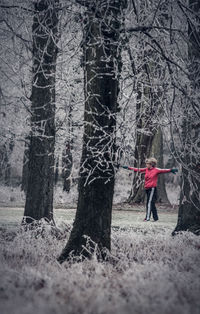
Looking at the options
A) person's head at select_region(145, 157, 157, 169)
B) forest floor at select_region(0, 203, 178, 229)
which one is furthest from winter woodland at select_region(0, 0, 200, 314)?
forest floor at select_region(0, 203, 178, 229)

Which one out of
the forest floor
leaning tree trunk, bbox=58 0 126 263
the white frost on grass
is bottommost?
the forest floor

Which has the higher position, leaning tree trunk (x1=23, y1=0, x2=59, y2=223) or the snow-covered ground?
leaning tree trunk (x1=23, y1=0, x2=59, y2=223)

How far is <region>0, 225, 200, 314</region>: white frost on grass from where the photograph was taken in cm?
314

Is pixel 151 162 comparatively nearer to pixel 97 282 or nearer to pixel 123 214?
pixel 123 214

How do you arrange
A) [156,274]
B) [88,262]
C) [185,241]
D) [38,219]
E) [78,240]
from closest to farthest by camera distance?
[156,274]
[88,262]
[78,240]
[185,241]
[38,219]

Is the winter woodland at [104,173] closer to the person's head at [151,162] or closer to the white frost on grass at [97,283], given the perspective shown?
the white frost on grass at [97,283]

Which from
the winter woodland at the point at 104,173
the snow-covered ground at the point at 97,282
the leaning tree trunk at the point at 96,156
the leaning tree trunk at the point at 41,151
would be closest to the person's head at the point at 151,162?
the winter woodland at the point at 104,173

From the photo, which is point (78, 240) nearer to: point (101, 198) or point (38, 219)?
point (101, 198)

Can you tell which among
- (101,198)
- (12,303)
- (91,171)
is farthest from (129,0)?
(12,303)

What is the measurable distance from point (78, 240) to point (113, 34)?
3130 mm

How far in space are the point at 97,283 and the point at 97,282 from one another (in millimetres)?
18

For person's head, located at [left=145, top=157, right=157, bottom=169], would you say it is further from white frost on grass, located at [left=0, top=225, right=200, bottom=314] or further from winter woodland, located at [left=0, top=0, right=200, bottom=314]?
white frost on grass, located at [left=0, top=225, right=200, bottom=314]

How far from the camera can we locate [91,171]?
5230 millimetres

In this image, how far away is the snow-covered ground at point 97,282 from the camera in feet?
10.3
